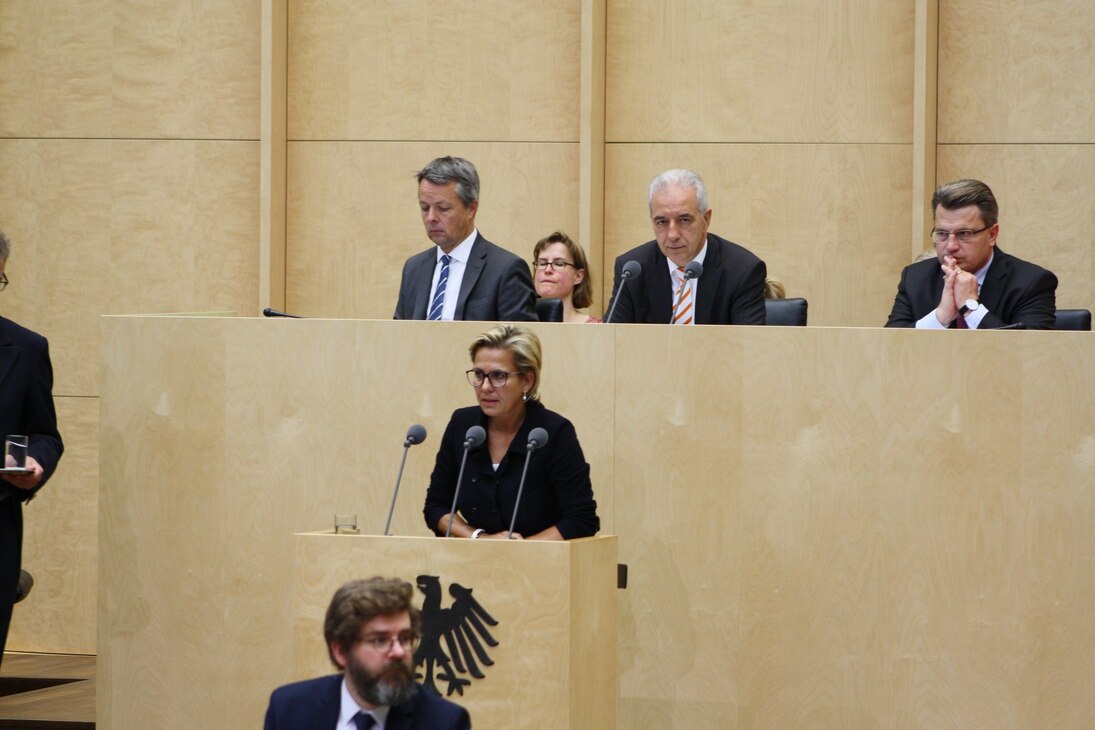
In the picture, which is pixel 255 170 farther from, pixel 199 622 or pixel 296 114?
pixel 199 622

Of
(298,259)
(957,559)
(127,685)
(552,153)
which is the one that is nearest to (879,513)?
(957,559)

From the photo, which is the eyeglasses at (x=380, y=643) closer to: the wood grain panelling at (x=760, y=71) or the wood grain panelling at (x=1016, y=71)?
the wood grain panelling at (x=760, y=71)

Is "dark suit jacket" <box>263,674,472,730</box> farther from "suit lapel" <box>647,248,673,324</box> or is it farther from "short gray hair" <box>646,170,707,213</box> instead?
"short gray hair" <box>646,170,707,213</box>

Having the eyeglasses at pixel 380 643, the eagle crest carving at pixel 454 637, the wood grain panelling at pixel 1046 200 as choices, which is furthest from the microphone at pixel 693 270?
the wood grain panelling at pixel 1046 200

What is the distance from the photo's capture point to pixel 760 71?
619cm

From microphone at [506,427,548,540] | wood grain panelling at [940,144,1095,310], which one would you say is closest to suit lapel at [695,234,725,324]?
microphone at [506,427,548,540]

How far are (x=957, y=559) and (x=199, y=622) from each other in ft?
6.98

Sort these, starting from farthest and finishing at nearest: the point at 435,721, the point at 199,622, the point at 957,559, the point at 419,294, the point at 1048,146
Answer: the point at 1048,146 → the point at 419,294 → the point at 199,622 → the point at 957,559 → the point at 435,721

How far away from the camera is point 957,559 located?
413 centimetres

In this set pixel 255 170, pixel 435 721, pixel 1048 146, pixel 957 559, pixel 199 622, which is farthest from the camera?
pixel 255 170

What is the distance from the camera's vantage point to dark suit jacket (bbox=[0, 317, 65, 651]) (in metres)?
3.99

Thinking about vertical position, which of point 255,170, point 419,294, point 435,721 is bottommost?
point 435,721

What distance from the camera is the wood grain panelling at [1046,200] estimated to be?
19.6 ft

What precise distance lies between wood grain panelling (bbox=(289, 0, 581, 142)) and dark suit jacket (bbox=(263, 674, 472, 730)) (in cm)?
392
